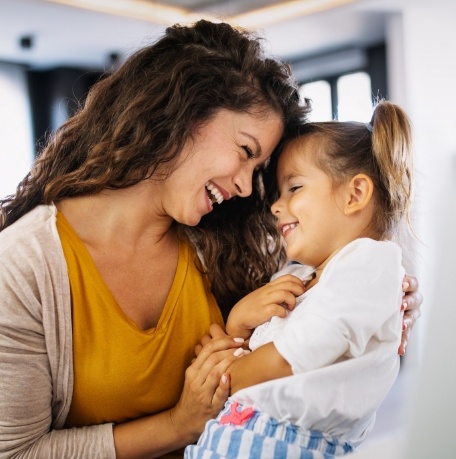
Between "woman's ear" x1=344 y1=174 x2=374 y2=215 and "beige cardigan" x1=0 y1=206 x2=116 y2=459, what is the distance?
60 cm

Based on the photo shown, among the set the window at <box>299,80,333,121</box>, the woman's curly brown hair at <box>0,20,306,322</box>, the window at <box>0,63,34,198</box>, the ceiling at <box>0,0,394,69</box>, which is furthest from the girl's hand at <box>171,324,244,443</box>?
the window at <box>0,63,34,198</box>

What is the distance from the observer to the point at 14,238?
4.29ft

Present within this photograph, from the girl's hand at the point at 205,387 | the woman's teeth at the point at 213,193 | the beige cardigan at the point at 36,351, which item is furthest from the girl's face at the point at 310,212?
the beige cardigan at the point at 36,351

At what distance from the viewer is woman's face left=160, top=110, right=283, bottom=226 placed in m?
1.43

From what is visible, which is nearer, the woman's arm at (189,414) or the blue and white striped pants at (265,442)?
the blue and white striped pants at (265,442)

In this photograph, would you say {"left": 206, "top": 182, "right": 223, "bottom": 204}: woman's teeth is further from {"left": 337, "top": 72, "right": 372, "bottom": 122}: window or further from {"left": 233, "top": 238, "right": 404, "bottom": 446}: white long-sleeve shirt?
{"left": 337, "top": 72, "right": 372, "bottom": 122}: window

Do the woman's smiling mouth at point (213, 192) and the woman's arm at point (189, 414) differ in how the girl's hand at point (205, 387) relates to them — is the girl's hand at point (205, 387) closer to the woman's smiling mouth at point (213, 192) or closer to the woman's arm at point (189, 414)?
the woman's arm at point (189, 414)

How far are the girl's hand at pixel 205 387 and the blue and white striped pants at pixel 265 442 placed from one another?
10cm

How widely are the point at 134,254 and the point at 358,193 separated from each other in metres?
0.51

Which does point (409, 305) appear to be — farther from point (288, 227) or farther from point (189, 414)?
point (189, 414)

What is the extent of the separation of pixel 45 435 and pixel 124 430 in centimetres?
15

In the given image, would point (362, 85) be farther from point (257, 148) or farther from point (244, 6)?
point (257, 148)

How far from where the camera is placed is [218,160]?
55.9 inches

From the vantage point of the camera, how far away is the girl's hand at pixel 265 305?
1.33 metres
